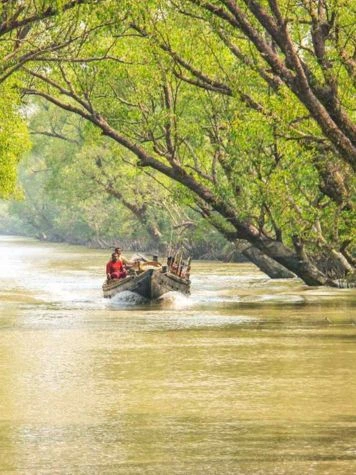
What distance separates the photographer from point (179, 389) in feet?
46.8

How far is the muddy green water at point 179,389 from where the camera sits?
10055 millimetres

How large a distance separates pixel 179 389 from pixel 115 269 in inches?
705

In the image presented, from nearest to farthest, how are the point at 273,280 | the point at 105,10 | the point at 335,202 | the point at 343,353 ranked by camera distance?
the point at 343,353 → the point at 105,10 → the point at 335,202 → the point at 273,280

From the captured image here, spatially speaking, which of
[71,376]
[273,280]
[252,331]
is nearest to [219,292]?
[273,280]

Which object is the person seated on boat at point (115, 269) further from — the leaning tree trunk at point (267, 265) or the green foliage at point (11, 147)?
the leaning tree trunk at point (267, 265)

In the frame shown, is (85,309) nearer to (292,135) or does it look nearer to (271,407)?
(292,135)

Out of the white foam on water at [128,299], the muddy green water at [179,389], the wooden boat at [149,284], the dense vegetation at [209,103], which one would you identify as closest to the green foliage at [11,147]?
the dense vegetation at [209,103]

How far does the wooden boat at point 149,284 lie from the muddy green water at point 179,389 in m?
1.16

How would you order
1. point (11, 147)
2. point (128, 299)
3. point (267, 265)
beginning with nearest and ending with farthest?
point (128, 299), point (11, 147), point (267, 265)

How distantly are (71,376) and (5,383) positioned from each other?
1.05m

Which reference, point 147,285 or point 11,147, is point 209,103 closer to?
point 147,285

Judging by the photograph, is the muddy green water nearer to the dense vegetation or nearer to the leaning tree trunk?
the dense vegetation

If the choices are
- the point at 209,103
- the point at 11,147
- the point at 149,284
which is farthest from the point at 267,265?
the point at 149,284

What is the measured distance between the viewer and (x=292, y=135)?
67.9 ft
